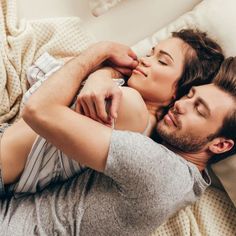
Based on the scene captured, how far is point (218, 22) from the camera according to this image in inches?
57.7

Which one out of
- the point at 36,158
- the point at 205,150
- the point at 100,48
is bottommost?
the point at 205,150

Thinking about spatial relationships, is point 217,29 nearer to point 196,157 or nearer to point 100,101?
point 196,157

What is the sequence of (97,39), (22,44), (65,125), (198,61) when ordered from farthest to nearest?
1. (97,39)
2. (22,44)
3. (198,61)
4. (65,125)

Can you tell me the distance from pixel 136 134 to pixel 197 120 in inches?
8.9

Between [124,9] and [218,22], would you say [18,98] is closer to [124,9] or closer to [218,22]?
[124,9]

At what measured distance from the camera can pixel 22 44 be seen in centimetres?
146

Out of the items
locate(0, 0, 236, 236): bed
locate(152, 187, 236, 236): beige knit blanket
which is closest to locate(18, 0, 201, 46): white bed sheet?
locate(0, 0, 236, 236): bed

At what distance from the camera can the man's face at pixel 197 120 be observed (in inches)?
49.2

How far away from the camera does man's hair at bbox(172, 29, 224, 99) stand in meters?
1.35

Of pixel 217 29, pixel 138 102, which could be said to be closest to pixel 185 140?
pixel 138 102

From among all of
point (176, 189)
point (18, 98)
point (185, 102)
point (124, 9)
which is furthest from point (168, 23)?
point (176, 189)

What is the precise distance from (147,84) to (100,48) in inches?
7.7

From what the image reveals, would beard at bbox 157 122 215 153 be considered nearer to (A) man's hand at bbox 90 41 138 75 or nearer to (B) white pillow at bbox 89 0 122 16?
(A) man's hand at bbox 90 41 138 75

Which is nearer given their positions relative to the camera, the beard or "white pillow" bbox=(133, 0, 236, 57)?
the beard
